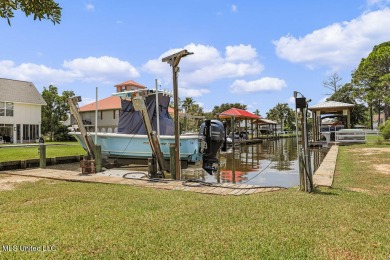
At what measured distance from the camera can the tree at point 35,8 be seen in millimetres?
3082

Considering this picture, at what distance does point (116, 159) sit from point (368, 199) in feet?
31.7

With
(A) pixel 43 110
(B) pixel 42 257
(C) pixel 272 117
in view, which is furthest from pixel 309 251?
(C) pixel 272 117

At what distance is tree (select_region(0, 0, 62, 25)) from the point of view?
3.08 m

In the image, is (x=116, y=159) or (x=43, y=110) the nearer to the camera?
(x=116, y=159)

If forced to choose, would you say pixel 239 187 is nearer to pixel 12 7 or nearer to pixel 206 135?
pixel 206 135

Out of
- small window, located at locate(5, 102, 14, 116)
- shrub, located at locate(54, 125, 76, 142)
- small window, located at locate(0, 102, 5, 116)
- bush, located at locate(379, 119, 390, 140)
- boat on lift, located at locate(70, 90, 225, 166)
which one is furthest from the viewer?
shrub, located at locate(54, 125, 76, 142)

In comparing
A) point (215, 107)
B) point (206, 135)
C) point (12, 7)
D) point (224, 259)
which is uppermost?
point (215, 107)

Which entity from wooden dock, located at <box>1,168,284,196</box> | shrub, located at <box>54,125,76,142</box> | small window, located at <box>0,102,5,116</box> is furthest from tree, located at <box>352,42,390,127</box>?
small window, located at <box>0,102,5,116</box>

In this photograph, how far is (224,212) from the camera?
453cm

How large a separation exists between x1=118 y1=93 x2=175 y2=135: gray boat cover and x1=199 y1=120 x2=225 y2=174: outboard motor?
2.74 metres

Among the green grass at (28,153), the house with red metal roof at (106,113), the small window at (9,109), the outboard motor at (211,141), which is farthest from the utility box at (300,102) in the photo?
the house with red metal roof at (106,113)

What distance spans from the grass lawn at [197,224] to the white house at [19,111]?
28.2m

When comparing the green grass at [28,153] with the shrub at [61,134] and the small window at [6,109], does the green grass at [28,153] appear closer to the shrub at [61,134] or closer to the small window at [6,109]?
the small window at [6,109]

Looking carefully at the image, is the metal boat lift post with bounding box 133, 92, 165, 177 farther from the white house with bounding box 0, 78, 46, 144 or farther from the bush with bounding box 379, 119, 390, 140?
the white house with bounding box 0, 78, 46, 144
